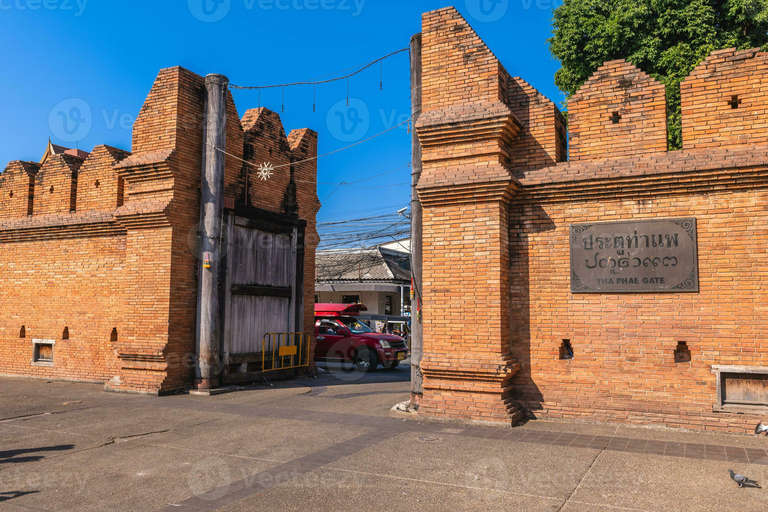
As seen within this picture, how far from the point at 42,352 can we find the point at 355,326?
8952 millimetres

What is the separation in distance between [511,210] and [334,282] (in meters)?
22.9

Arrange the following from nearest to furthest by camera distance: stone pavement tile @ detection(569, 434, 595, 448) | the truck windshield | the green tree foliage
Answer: stone pavement tile @ detection(569, 434, 595, 448), the green tree foliage, the truck windshield

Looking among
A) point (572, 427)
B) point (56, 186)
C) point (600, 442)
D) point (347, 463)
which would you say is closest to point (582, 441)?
point (600, 442)

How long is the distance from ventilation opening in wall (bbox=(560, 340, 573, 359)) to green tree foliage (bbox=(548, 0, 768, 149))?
29.4 ft

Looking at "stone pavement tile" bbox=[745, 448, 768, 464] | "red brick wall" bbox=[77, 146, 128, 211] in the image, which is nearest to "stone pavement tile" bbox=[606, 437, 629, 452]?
"stone pavement tile" bbox=[745, 448, 768, 464]

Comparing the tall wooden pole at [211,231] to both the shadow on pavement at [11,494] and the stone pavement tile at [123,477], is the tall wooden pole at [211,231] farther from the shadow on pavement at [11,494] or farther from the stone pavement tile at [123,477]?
the shadow on pavement at [11,494]

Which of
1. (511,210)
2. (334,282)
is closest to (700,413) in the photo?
(511,210)

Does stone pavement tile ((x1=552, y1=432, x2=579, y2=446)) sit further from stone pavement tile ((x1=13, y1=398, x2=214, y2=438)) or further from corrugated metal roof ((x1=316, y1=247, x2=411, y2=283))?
corrugated metal roof ((x1=316, y1=247, x2=411, y2=283))

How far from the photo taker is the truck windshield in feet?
58.7

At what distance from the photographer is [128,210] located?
37.1 ft

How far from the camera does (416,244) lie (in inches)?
360

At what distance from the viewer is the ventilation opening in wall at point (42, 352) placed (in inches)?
506

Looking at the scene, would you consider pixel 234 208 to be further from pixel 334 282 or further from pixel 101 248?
pixel 334 282

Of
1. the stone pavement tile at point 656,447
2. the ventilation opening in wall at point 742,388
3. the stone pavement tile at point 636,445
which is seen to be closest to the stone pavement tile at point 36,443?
the stone pavement tile at point 636,445
